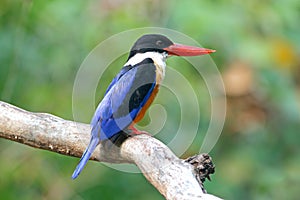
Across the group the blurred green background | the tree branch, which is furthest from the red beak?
the blurred green background

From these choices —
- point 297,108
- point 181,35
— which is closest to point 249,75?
point 297,108

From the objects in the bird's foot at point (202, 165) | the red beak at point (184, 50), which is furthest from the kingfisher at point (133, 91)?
the bird's foot at point (202, 165)

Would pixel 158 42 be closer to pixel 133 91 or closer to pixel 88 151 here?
pixel 133 91

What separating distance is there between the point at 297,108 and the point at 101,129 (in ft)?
A: 5.85

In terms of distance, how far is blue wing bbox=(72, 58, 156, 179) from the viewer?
282 centimetres

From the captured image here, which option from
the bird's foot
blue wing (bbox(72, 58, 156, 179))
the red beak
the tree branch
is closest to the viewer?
the bird's foot

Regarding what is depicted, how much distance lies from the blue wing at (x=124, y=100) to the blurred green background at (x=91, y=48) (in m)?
0.68

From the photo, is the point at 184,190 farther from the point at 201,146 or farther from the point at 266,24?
the point at 266,24

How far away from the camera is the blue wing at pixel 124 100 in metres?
2.82

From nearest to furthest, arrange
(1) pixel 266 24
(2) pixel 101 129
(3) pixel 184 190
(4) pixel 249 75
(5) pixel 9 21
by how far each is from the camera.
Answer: (3) pixel 184 190
(2) pixel 101 129
(5) pixel 9 21
(1) pixel 266 24
(4) pixel 249 75

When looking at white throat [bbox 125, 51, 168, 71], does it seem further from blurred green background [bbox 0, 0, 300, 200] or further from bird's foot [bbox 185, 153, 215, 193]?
bird's foot [bbox 185, 153, 215, 193]

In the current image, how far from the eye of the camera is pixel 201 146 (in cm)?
404

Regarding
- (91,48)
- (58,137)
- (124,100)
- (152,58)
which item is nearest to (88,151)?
(58,137)

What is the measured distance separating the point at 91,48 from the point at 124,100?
91 cm
